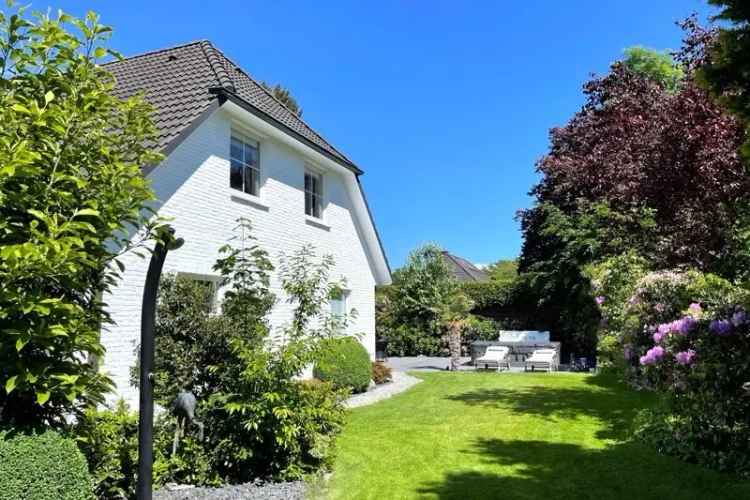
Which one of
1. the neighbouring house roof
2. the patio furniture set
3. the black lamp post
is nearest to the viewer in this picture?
the black lamp post

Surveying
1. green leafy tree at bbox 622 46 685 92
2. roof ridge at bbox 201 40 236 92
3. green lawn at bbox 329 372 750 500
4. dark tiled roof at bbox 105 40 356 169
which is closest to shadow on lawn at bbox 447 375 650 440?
green lawn at bbox 329 372 750 500

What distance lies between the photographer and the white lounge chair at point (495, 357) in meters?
20.5

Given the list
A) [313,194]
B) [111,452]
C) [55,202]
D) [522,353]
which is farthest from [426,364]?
[55,202]

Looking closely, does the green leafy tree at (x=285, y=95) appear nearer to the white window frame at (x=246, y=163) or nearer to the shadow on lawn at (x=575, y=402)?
the white window frame at (x=246, y=163)

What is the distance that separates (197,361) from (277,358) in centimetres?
104

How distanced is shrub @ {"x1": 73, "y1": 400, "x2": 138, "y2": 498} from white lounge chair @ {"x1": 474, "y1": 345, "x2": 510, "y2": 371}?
15.9 metres

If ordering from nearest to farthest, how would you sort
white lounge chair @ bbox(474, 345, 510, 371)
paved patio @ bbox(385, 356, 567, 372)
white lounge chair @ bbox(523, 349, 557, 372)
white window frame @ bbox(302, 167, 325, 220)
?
white window frame @ bbox(302, 167, 325, 220) < white lounge chair @ bbox(523, 349, 557, 372) < white lounge chair @ bbox(474, 345, 510, 371) < paved patio @ bbox(385, 356, 567, 372)

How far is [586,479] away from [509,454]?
144cm

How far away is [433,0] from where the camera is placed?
13445 mm

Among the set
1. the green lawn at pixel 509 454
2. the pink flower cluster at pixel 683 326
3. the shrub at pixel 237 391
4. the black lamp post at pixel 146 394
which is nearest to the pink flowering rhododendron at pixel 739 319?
the pink flower cluster at pixel 683 326

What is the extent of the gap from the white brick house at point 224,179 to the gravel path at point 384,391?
1.99 m

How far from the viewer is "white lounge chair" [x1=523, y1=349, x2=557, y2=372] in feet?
63.4

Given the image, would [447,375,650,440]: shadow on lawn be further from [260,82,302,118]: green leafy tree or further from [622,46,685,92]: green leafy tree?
[260,82,302,118]: green leafy tree

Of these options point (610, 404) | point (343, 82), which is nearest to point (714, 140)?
point (610, 404)
